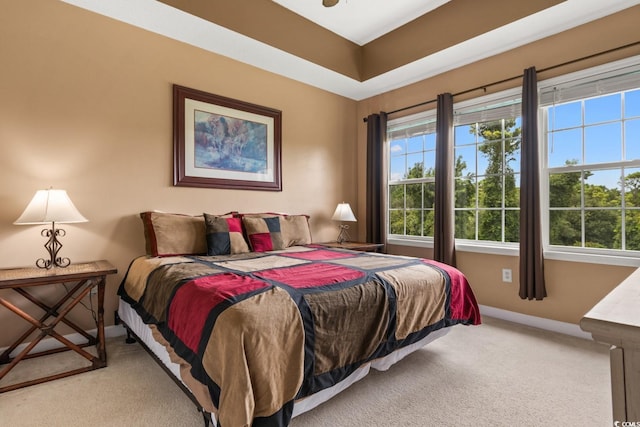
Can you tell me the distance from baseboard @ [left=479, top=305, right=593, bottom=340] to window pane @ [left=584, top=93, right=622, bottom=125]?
5.76 feet

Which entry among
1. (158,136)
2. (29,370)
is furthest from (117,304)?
(158,136)

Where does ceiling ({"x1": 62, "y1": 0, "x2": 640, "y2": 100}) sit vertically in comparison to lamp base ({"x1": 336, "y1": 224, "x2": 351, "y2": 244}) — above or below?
above

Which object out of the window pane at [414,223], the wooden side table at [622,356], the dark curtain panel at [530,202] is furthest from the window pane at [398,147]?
the wooden side table at [622,356]

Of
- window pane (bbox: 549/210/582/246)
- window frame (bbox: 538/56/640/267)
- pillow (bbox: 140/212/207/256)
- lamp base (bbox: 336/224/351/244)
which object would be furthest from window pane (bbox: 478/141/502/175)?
pillow (bbox: 140/212/207/256)

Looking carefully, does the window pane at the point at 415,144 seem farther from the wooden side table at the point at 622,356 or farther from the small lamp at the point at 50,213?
the wooden side table at the point at 622,356

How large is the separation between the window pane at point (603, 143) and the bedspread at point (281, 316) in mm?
1713

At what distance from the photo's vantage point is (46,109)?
2473 mm

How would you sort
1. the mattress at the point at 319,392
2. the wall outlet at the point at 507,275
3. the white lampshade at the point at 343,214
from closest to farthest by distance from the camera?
1. the mattress at the point at 319,392
2. the wall outlet at the point at 507,275
3. the white lampshade at the point at 343,214

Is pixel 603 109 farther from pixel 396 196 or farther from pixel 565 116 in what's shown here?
pixel 396 196

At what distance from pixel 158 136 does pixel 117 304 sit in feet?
4.86

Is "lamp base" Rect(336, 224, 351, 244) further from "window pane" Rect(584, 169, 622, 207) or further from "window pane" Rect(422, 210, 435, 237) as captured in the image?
"window pane" Rect(584, 169, 622, 207)

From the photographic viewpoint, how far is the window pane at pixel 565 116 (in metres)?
2.92

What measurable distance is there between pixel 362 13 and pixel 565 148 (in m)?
2.34

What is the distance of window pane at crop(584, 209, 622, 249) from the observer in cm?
273
